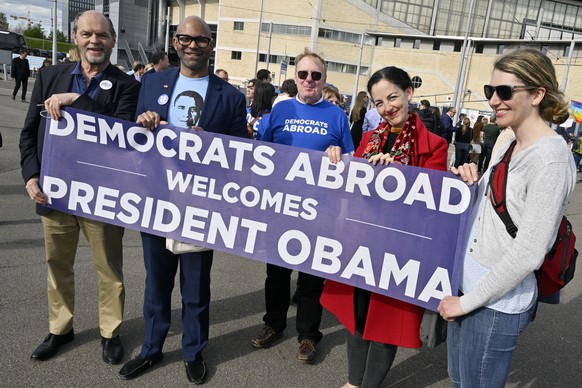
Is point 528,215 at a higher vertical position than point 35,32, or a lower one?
lower

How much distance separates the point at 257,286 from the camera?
14.5ft

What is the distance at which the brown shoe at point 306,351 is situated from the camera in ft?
10.5

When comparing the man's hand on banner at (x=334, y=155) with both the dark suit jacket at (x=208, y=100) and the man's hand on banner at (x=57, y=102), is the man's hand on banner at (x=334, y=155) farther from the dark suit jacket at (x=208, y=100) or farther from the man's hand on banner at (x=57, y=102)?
the man's hand on banner at (x=57, y=102)

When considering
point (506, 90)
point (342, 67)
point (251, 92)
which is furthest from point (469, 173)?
point (342, 67)

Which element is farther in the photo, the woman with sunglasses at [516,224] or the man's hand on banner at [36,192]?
the man's hand on banner at [36,192]

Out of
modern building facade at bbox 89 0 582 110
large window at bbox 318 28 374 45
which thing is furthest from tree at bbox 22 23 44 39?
large window at bbox 318 28 374 45

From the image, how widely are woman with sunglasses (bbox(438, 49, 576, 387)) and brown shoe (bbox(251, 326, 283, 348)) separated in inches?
65.8

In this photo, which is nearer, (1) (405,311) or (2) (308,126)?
(1) (405,311)

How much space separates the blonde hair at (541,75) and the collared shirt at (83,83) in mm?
2382

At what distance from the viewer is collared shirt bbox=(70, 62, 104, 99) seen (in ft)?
9.30

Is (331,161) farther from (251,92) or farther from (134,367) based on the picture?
(251,92)

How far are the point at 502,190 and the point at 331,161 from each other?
3.15ft

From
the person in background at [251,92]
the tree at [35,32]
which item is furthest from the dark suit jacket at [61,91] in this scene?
the tree at [35,32]

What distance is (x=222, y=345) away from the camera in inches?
131
